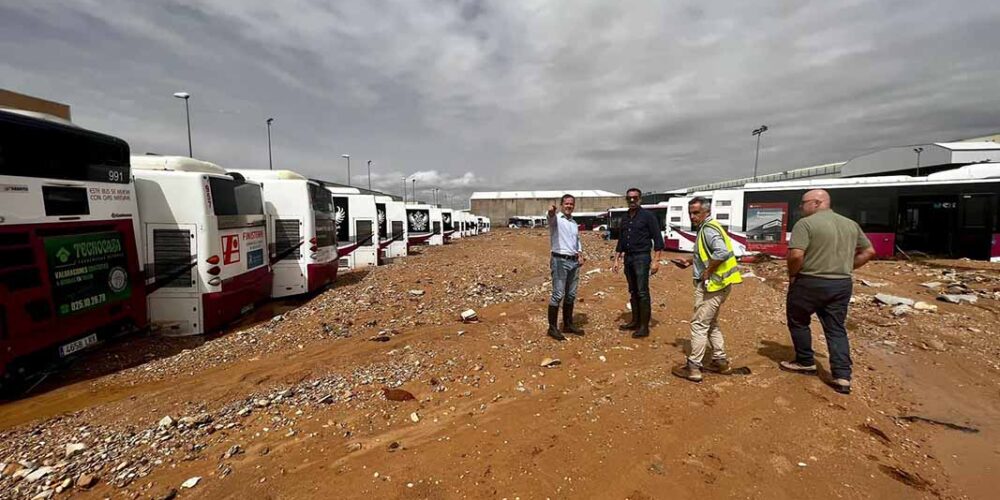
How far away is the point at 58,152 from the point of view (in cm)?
461

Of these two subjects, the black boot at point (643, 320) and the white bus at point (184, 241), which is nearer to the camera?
the black boot at point (643, 320)

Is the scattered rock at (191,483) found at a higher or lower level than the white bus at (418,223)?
lower

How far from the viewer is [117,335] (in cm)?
532

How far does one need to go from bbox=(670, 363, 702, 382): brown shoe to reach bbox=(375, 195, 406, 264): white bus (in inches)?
502

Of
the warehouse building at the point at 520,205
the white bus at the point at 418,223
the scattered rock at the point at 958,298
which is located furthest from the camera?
the warehouse building at the point at 520,205

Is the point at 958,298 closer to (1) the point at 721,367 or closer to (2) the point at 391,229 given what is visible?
(1) the point at 721,367

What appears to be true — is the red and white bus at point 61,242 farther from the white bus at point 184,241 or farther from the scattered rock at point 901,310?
the scattered rock at point 901,310

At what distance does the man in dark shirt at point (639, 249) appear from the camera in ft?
18.0

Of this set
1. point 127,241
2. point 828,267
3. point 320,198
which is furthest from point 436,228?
point 828,267

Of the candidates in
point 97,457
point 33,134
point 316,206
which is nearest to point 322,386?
point 97,457

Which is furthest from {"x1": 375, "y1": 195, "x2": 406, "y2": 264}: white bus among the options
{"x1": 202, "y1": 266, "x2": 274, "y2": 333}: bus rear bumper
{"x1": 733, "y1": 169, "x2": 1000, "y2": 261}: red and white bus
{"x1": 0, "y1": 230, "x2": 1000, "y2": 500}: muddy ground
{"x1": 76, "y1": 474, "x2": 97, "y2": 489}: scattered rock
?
{"x1": 733, "y1": 169, "x2": 1000, "y2": 261}: red and white bus

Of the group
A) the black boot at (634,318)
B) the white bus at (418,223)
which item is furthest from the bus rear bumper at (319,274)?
the white bus at (418,223)

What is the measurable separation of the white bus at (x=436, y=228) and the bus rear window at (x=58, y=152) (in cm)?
1926

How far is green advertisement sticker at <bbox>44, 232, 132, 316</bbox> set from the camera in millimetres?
4520
